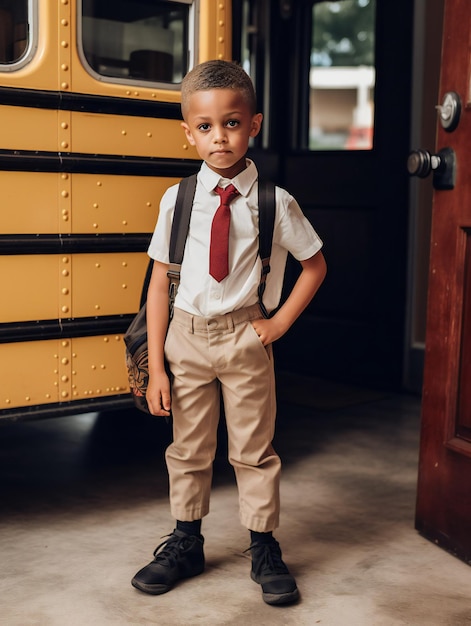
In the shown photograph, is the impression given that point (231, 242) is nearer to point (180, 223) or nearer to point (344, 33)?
point (180, 223)

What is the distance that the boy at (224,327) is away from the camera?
181 cm

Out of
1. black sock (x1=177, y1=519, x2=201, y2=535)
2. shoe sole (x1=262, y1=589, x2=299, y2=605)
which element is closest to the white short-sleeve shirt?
black sock (x1=177, y1=519, x2=201, y2=535)

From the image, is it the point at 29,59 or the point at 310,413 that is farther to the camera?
the point at 310,413

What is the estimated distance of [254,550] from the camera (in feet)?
6.57

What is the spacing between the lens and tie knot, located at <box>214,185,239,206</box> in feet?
6.05

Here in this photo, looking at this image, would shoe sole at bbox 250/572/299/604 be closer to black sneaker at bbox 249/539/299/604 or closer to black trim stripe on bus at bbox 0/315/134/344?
black sneaker at bbox 249/539/299/604

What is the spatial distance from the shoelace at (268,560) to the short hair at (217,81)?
3.06ft

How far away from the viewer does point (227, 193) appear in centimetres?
185

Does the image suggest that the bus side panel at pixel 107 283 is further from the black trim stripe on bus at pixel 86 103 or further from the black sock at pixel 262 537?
the black sock at pixel 262 537

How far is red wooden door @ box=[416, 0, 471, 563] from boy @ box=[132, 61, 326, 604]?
1.43 feet

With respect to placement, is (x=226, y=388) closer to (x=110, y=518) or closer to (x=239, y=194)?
(x=239, y=194)

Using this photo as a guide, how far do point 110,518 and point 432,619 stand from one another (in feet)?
2.99

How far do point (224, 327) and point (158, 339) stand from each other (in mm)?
161

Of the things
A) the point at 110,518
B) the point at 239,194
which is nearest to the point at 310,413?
the point at 110,518
